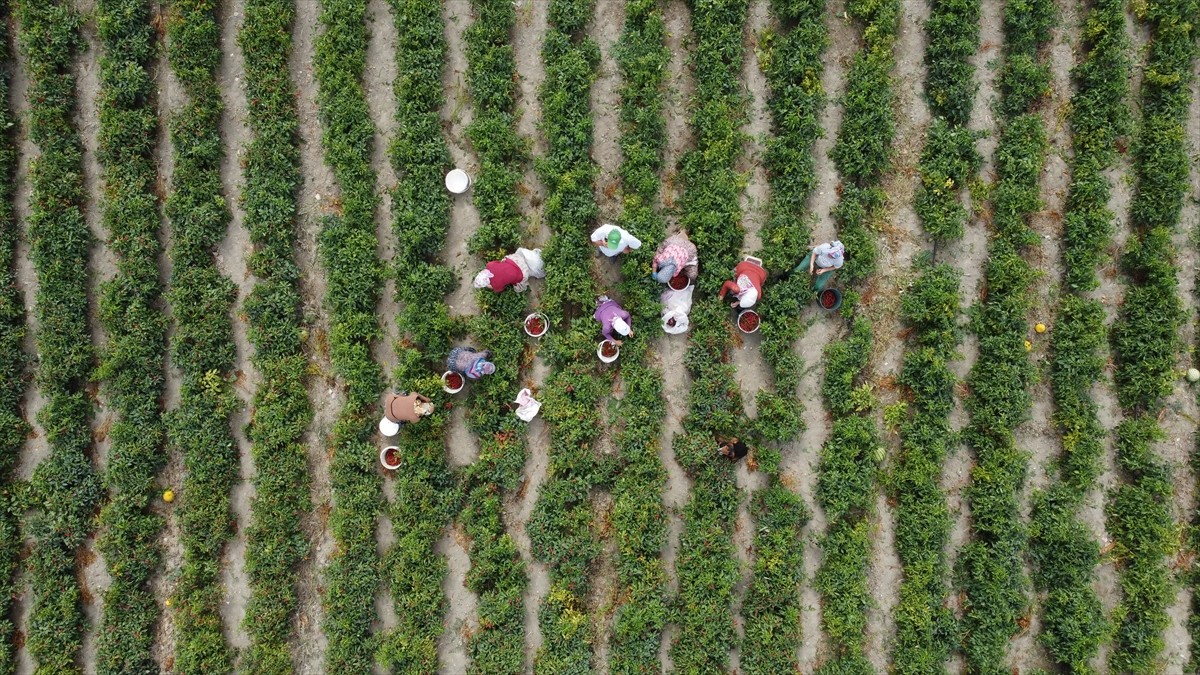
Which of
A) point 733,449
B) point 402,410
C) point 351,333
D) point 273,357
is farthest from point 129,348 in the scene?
point 733,449

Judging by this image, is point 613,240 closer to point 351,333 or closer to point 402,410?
point 402,410

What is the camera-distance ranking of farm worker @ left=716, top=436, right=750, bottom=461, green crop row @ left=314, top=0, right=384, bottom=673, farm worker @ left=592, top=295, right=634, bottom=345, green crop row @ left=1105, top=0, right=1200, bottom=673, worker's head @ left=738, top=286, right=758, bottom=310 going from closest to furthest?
1. worker's head @ left=738, top=286, right=758, bottom=310
2. farm worker @ left=592, top=295, right=634, bottom=345
3. farm worker @ left=716, top=436, right=750, bottom=461
4. green crop row @ left=314, top=0, right=384, bottom=673
5. green crop row @ left=1105, top=0, right=1200, bottom=673

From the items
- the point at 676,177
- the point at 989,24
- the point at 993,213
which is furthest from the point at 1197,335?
the point at 676,177

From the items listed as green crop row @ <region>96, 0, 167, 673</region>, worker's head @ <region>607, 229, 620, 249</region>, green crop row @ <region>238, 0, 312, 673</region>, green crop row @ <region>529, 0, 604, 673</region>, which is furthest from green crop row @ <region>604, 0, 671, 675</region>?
green crop row @ <region>96, 0, 167, 673</region>

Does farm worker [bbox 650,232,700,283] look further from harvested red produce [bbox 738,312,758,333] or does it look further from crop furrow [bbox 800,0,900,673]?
crop furrow [bbox 800,0,900,673]

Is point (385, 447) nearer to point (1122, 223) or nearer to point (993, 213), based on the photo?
point (993, 213)
